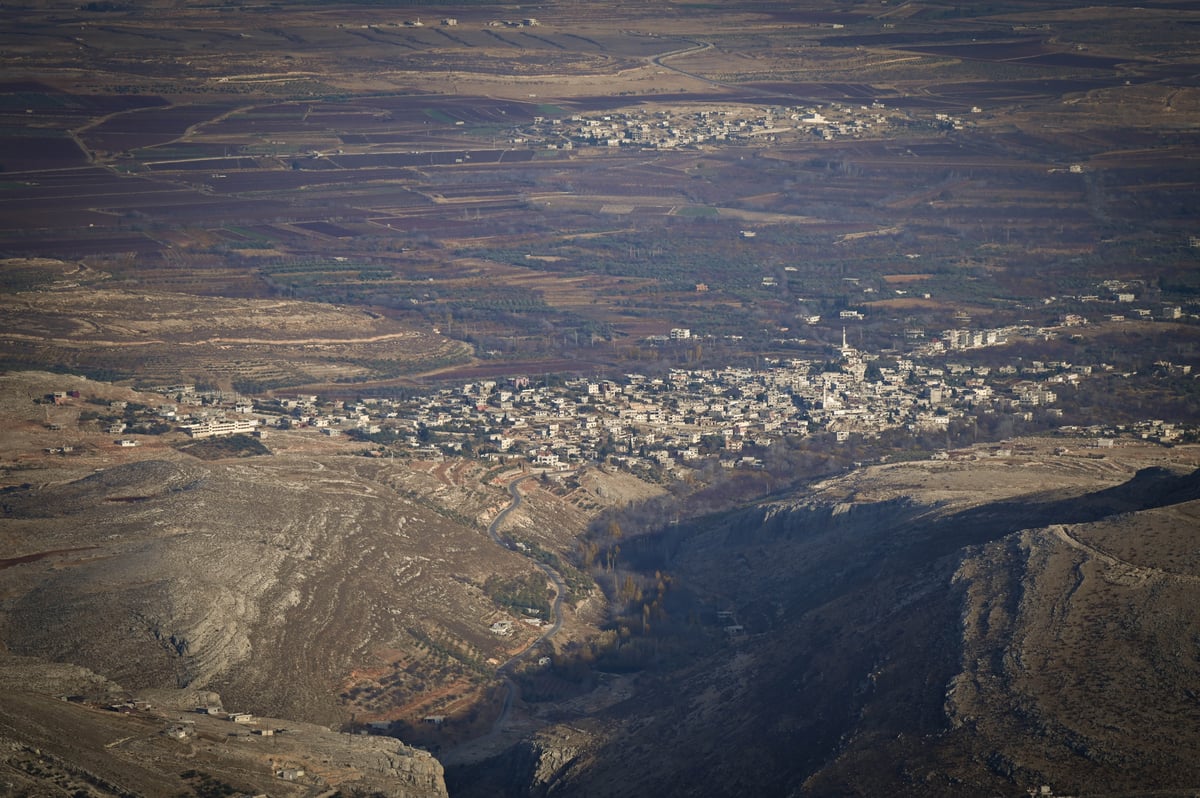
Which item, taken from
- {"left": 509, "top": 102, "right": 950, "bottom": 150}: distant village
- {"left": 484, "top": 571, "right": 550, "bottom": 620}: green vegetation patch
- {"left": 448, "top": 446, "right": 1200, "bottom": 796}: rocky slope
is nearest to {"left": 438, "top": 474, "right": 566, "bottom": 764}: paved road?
{"left": 484, "top": 571, "right": 550, "bottom": 620}: green vegetation patch

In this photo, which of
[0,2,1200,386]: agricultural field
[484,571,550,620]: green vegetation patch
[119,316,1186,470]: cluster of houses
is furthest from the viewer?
[0,2,1200,386]: agricultural field

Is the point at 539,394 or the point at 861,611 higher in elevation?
the point at 861,611

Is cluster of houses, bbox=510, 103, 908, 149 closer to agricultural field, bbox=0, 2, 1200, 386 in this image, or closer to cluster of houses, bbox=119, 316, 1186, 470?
agricultural field, bbox=0, 2, 1200, 386

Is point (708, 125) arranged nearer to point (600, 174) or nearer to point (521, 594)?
point (600, 174)

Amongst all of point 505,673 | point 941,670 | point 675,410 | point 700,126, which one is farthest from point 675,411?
point 700,126

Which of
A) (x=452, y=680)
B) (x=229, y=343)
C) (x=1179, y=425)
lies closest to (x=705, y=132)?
(x=229, y=343)

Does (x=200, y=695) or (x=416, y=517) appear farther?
(x=416, y=517)

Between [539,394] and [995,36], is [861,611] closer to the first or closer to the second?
[539,394]
